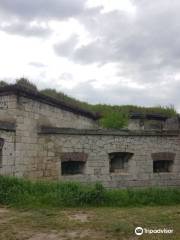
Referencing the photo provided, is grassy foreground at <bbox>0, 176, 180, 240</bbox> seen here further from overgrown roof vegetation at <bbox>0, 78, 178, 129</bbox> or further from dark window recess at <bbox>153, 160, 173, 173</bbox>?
overgrown roof vegetation at <bbox>0, 78, 178, 129</bbox>

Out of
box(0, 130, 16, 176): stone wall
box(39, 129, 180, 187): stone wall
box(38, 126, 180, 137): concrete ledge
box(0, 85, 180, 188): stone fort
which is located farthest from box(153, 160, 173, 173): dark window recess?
box(0, 130, 16, 176): stone wall

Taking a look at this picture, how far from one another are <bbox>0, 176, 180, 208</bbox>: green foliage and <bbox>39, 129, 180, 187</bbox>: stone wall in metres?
1.59

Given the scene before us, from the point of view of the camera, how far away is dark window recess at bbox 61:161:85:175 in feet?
40.5

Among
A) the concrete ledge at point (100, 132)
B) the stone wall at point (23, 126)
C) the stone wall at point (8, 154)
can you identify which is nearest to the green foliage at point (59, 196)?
the stone wall at point (8, 154)

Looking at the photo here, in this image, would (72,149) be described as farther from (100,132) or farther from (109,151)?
(109,151)

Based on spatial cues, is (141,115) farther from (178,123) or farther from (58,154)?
(58,154)

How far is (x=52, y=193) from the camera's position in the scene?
32.7 feet

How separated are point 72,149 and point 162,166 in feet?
11.6

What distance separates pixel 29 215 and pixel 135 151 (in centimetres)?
552

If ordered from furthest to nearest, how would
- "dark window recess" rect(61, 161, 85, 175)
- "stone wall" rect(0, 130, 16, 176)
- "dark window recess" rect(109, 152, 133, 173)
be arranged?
"dark window recess" rect(109, 152, 133, 173) → "dark window recess" rect(61, 161, 85, 175) → "stone wall" rect(0, 130, 16, 176)

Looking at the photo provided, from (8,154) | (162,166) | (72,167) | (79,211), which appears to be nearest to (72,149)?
(72,167)

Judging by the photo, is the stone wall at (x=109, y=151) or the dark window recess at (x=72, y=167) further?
the dark window recess at (x=72, y=167)

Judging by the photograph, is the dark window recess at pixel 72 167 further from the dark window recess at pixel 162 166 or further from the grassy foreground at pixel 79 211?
the dark window recess at pixel 162 166

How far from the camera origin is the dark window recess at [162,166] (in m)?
13.5
